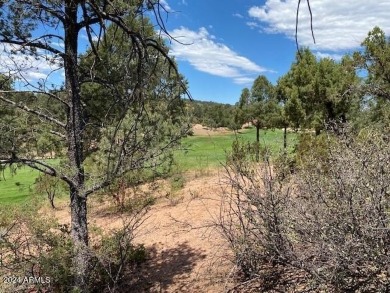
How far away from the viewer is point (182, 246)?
8.62m

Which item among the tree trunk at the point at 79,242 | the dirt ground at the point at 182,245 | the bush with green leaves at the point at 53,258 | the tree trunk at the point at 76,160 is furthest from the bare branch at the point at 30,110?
the dirt ground at the point at 182,245

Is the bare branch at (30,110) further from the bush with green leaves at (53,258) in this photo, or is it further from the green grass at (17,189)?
the green grass at (17,189)

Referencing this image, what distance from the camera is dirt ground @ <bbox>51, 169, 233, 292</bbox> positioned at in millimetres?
6699

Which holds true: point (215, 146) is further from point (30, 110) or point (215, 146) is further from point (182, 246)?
point (30, 110)

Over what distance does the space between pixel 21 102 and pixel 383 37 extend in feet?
45.5

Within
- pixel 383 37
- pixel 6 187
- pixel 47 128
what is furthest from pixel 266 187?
pixel 6 187

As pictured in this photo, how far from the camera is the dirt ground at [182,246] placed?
22.0 feet

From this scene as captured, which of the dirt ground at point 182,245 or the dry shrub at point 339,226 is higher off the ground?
the dry shrub at point 339,226

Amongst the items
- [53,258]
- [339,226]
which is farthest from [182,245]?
→ [339,226]

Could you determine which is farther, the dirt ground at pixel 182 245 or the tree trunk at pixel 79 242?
the dirt ground at pixel 182 245

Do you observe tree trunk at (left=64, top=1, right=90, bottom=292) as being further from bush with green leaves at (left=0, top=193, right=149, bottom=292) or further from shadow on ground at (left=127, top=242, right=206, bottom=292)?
shadow on ground at (left=127, top=242, right=206, bottom=292)

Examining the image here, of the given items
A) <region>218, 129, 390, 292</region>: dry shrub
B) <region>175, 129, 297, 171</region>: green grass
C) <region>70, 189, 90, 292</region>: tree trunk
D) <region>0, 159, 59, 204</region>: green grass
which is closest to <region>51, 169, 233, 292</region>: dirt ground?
<region>175, 129, 297, 171</region>: green grass

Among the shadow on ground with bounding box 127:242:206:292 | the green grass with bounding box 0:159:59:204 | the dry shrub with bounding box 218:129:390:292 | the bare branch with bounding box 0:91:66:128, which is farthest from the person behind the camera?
the green grass with bounding box 0:159:59:204

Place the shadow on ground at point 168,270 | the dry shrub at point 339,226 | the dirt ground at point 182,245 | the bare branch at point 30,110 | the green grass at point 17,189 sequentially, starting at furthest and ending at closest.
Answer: the green grass at point 17,189
the shadow on ground at point 168,270
the dirt ground at point 182,245
the bare branch at point 30,110
the dry shrub at point 339,226
